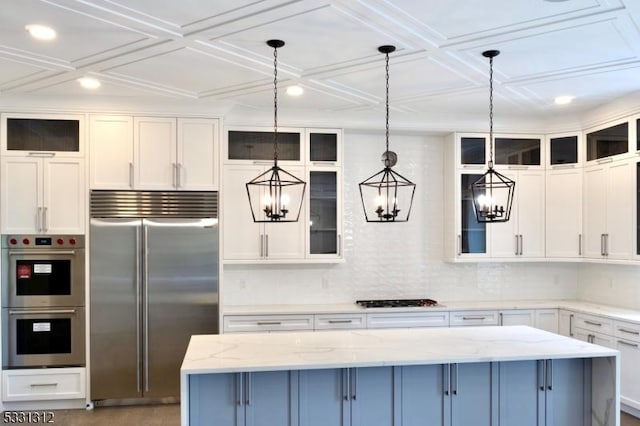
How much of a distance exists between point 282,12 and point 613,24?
1861 mm

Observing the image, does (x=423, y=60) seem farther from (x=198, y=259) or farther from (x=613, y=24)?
(x=198, y=259)

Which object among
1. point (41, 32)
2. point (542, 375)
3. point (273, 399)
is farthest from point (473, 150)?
point (41, 32)

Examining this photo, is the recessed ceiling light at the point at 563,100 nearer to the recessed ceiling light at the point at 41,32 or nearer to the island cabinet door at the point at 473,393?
the island cabinet door at the point at 473,393

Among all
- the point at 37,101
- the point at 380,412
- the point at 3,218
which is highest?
the point at 37,101

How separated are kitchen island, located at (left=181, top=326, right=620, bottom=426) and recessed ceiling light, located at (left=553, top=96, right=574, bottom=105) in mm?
2218

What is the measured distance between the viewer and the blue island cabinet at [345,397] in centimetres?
300

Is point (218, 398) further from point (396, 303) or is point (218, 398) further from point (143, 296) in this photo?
point (396, 303)

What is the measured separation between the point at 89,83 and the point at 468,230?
12.6 ft

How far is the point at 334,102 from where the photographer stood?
4.62 metres

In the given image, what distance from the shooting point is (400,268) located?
5480 mm

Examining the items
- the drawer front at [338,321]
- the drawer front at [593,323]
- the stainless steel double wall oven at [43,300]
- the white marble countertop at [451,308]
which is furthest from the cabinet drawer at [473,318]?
the stainless steel double wall oven at [43,300]

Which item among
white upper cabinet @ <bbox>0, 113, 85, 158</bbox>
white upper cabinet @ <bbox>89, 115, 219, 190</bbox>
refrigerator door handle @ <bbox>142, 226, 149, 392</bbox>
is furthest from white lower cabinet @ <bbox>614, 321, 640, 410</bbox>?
white upper cabinet @ <bbox>0, 113, 85, 158</bbox>

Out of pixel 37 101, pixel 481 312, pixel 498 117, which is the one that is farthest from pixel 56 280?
pixel 498 117

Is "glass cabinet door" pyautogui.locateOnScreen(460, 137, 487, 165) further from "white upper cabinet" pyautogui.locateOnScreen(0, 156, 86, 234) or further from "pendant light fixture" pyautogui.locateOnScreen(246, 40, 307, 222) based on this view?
"white upper cabinet" pyautogui.locateOnScreen(0, 156, 86, 234)
